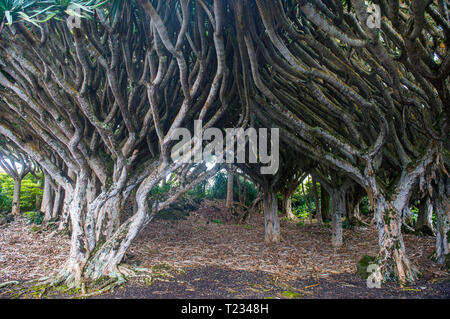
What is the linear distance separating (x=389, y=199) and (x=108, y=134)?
449 centimetres

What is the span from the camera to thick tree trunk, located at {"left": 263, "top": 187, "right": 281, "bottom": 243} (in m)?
7.71

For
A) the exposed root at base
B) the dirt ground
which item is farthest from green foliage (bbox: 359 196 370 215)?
the exposed root at base

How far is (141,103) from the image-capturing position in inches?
201

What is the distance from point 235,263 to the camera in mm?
5328

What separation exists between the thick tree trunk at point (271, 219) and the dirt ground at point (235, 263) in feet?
1.08

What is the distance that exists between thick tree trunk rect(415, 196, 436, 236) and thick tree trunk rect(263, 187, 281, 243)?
441 cm

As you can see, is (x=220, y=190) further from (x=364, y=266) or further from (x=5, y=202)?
(x=364, y=266)

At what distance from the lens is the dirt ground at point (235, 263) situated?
146 inches

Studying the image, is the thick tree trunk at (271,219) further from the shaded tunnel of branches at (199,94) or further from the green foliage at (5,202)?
the green foliage at (5,202)

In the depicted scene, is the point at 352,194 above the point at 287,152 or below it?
below

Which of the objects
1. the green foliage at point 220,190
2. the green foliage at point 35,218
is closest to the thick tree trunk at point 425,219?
the green foliage at point 220,190

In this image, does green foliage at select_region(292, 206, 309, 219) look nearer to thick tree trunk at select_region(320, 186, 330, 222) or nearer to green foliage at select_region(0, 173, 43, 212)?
thick tree trunk at select_region(320, 186, 330, 222)

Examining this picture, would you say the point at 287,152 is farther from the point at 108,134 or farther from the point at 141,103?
the point at 108,134
